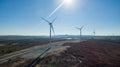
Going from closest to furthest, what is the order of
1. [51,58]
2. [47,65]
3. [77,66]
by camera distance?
[77,66], [47,65], [51,58]

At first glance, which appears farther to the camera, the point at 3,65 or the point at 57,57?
the point at 57,57

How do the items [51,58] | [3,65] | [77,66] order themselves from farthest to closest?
[51,58] → [3,65] → [77,66]

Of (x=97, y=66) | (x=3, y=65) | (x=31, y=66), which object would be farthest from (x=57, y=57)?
(x=3, y=65)

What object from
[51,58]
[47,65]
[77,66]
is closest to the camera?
[77,66]

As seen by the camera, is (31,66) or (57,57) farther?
(57,57)

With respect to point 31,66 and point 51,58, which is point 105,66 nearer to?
point 51,58

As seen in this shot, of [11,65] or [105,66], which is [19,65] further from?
[105,66]

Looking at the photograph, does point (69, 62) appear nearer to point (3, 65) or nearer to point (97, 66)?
point (97, 66)

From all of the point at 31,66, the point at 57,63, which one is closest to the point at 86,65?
the point at 57,63
